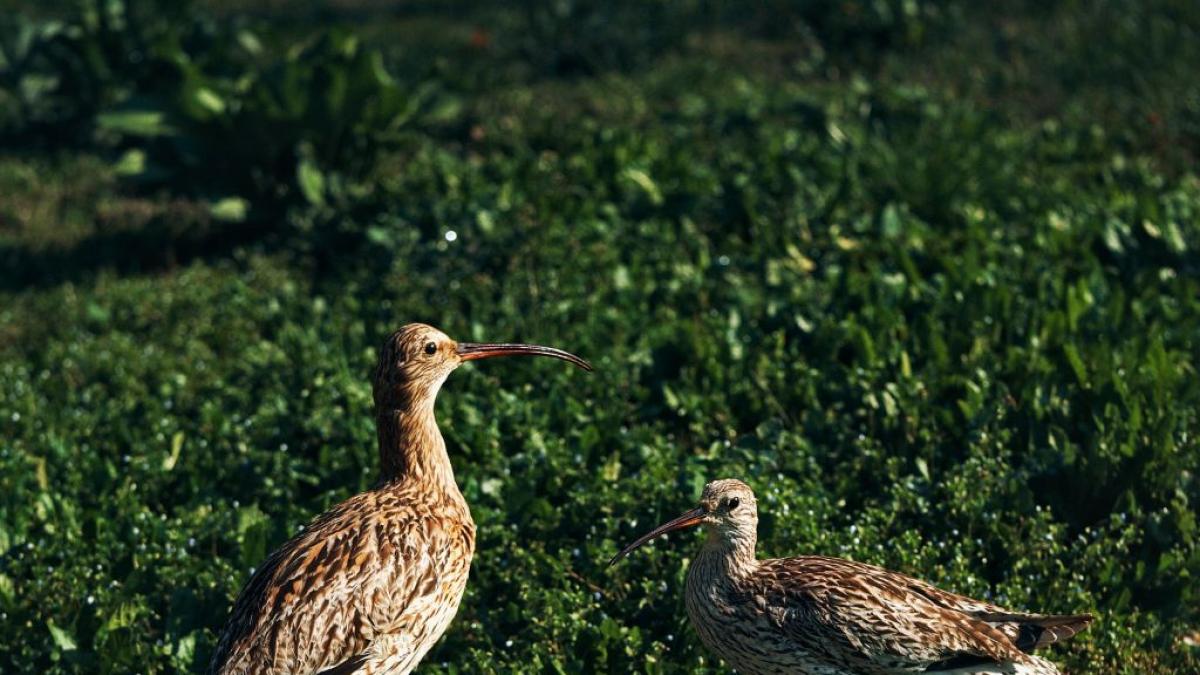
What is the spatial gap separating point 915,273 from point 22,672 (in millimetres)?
5308

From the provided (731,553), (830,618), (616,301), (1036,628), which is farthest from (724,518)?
(616,301)

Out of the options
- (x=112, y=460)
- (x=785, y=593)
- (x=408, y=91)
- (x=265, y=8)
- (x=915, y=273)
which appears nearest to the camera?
(x=785, y=593)

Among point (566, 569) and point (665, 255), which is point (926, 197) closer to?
point (665, 255)

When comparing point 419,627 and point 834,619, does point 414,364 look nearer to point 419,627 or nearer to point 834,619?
point 419,627

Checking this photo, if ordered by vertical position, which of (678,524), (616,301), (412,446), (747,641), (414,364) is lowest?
(616,301)

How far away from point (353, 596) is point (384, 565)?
0.57 ft

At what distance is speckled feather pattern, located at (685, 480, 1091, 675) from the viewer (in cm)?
543

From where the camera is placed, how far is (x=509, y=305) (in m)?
8.98

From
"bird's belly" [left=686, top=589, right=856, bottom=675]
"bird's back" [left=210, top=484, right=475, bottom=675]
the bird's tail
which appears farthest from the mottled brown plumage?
the bird's tail

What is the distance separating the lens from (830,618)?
217 inches

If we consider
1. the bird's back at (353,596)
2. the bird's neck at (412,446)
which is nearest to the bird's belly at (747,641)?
the bird's back at (353,596)

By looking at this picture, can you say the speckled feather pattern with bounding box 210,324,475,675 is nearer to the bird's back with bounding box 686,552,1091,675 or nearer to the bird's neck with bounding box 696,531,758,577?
the bird's neck with bounding box 696,531,758,577

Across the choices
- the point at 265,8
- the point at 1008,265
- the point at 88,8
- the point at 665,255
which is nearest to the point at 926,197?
the point at 1008,265

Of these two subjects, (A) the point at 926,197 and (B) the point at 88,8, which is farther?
(B) the point at 88,8
